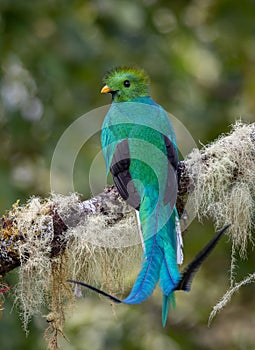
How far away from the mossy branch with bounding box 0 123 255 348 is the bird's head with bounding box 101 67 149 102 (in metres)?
0.57

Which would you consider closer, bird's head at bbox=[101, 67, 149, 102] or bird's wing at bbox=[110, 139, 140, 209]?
bird's wing at bbox=[110, 139, 140, 209]

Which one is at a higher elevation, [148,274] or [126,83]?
[126,83]

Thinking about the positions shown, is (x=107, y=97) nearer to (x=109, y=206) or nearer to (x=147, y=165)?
(x=147, y=165)

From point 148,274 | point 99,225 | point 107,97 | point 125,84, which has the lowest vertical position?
point 148,274

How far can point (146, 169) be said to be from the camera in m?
3.09

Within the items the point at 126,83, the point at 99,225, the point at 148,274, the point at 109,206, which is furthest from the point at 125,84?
the point at 148,274

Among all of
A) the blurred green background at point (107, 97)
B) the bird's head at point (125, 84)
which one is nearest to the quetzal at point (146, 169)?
the bird's head at point (125, 84)

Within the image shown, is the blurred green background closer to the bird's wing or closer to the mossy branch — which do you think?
the bird's wing

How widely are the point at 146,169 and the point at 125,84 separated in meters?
0.53

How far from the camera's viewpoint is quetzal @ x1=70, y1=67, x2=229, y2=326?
101 inches

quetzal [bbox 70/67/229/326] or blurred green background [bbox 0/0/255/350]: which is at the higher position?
blurred green background [bbox 0/0/255/350]

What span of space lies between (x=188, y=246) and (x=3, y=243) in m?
2.56

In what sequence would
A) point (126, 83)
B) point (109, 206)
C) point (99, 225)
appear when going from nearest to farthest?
point (99, 225) → point (109, 206) → point (126, 83)

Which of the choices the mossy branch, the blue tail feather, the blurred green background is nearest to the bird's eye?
the mossy branch
